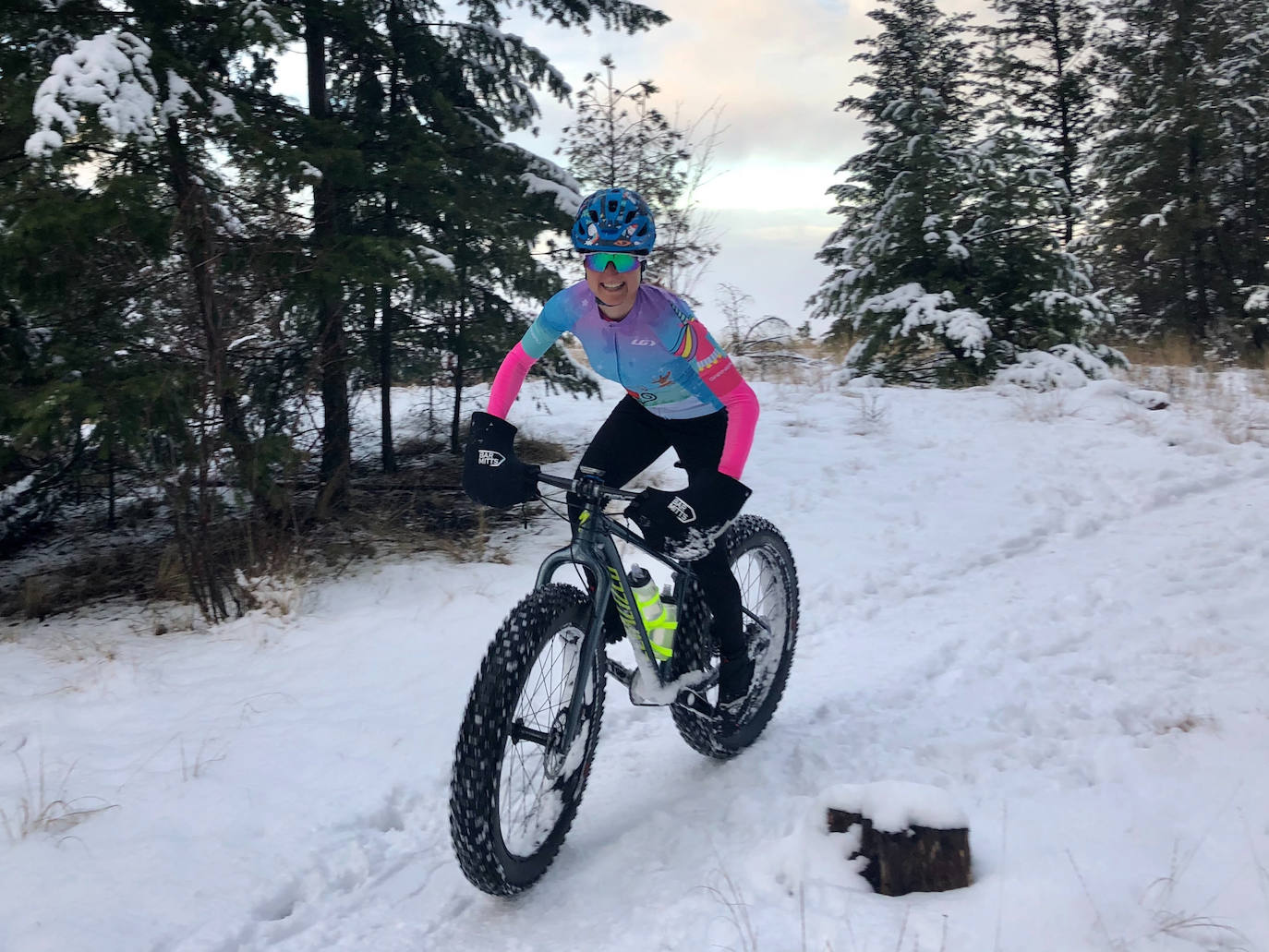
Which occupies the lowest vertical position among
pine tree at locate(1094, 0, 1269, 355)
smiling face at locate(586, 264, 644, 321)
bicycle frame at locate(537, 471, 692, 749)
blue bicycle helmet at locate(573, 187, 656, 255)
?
bicycle frame at locate(537, 471, 692, 749)

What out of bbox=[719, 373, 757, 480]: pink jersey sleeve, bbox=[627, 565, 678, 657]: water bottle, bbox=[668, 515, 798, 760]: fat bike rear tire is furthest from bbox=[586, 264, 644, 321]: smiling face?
bbox=[668, 515, 798, 760]: fat bike rear tire

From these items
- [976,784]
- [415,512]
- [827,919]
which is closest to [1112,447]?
[976,784]

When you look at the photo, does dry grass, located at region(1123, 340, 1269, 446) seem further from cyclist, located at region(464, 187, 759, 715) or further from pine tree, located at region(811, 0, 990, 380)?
cyclist, located at region(464, 187, 759, 715)

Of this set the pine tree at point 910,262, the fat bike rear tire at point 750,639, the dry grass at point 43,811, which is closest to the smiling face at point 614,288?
the fat bike rear tire at point 750,639

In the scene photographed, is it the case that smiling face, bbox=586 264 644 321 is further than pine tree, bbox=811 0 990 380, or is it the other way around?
pine tree, bbox=811 0 990 380

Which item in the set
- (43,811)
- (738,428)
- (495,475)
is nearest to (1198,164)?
(738,428)

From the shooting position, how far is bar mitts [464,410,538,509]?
2832mm

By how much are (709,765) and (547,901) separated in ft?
3.65

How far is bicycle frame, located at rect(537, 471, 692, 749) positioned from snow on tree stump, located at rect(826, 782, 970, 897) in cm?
106

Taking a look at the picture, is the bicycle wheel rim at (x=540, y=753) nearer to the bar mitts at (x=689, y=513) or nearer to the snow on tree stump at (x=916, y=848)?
the bar mitts at (x=689, y=513)

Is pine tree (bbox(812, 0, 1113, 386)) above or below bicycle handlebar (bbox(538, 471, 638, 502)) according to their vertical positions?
above

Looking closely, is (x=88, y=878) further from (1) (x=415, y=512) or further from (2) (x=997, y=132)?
(2) (x=997, y=132)

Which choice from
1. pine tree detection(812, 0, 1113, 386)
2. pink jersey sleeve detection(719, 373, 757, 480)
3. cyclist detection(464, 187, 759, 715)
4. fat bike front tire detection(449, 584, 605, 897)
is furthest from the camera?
pine tree detection(812, 0, 1113, 386)

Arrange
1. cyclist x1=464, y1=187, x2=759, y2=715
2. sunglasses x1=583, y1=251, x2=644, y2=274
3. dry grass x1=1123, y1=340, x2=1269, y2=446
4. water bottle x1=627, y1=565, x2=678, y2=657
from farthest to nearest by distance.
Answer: dry grass x1=1123, y1=340, x2=1269, y2=446
water bottle x1=627, y1=565, x2=678, y2=657
sunglasses x1=583, y1=251, x2=644, y2=274
cyclist x1=464, y1=187, x2=759, y2=715
